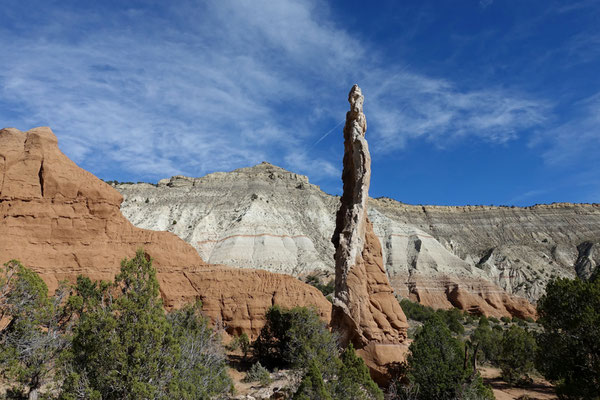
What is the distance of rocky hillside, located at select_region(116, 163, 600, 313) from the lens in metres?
64.5

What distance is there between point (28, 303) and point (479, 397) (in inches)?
707

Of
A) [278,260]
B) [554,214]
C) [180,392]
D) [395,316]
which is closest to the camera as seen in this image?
[180,392]

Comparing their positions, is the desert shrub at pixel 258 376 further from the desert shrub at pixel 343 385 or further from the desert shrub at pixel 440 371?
the desert shrub at pixel 440 371

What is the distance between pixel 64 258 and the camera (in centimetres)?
2716

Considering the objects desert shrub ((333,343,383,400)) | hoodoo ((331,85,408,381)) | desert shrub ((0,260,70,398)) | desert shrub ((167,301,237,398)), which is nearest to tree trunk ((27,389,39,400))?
desert shrub ((0,260,70,398))

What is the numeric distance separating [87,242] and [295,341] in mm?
16012

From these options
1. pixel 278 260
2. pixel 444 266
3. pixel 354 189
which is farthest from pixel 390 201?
pixel 354 189

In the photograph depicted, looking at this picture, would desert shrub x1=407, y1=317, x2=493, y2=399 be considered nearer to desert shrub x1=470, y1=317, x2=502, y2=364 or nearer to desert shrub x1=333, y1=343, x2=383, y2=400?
desert shrub x1=333, y1=343, x2=383, y2=400

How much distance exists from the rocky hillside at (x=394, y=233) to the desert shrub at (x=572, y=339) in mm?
40018

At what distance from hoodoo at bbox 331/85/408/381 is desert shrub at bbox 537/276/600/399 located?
7.09 meters

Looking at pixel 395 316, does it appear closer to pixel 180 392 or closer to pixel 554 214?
pixel 180 392

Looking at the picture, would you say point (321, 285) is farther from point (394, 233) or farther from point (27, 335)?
point (27, 335)

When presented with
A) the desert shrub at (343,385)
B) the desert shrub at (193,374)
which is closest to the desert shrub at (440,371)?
the desert shrub at (343,385)

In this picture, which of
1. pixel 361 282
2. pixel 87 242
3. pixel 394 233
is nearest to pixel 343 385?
pixel 361 282
